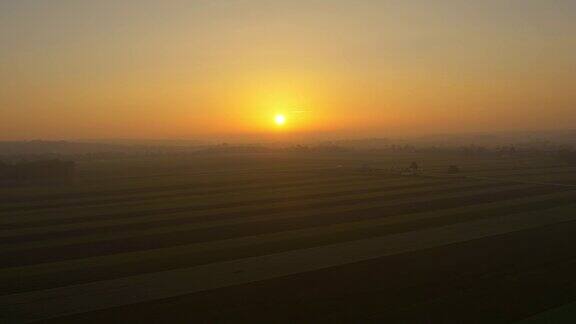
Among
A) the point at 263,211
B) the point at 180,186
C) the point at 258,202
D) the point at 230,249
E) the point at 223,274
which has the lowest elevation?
the point at 223,274

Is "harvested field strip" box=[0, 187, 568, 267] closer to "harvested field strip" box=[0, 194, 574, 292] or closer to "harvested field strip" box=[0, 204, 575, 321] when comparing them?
"harvested field strip" box=[0, 194, 574, 292]

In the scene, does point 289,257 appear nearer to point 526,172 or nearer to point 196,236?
point 196,236

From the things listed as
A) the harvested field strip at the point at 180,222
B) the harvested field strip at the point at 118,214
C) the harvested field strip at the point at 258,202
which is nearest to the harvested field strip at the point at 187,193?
the harvested field strip at the point at 118,214

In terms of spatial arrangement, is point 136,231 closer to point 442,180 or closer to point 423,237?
point 423,237

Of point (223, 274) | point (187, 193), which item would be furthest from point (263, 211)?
point (223, 274)

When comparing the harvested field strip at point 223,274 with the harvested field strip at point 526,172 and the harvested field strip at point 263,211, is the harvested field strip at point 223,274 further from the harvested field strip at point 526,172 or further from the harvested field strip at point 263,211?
the harvested field strip at point 526,172

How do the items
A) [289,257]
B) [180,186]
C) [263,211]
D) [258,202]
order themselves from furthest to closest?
1. [180,186]
2. [258,202]
3. [263,211]
4. [289,257]
